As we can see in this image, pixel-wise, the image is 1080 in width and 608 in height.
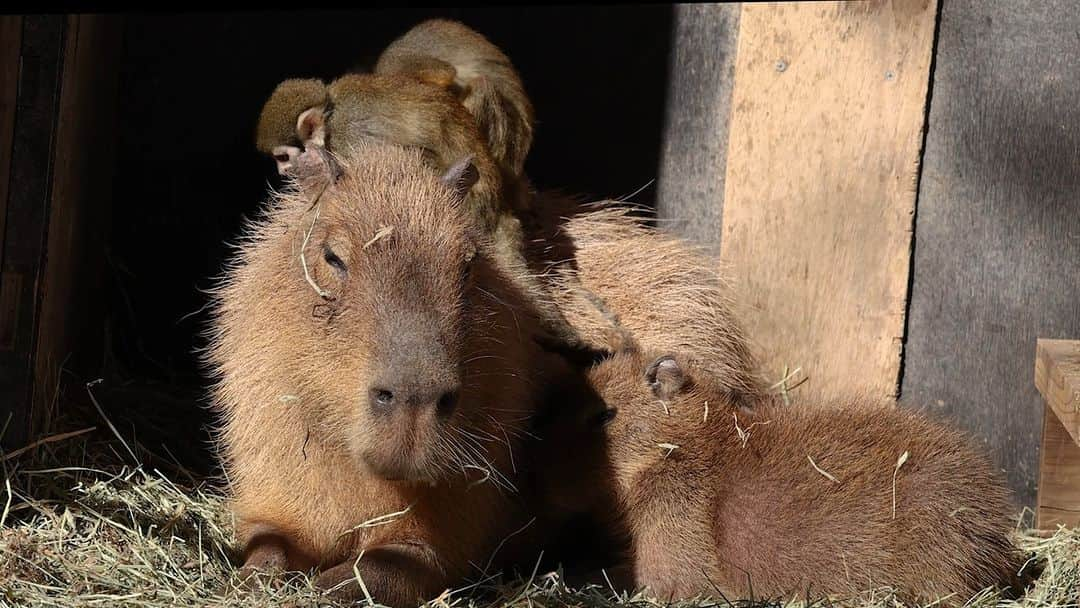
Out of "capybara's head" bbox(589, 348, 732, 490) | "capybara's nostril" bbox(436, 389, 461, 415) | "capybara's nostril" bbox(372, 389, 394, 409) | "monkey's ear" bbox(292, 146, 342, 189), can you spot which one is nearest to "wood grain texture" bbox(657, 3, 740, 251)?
"capybara's head" bbox(589, 348, 732, 490)

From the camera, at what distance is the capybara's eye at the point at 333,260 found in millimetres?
2977

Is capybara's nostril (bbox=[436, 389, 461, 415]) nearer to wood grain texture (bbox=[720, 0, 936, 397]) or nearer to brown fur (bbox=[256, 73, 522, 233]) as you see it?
brown fur (bbox=[256, 73, 522, 233])

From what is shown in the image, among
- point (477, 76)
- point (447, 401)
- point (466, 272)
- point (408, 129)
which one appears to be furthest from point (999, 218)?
point (447, 401)

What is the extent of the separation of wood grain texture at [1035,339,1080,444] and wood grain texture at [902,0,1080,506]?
0.41 meters

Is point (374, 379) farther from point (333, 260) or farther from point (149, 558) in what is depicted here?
point (149, 558)

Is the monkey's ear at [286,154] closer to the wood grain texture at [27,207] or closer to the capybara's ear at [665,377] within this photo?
the wood grain texture at [27,207]

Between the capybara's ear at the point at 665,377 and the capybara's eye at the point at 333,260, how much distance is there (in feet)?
3.28

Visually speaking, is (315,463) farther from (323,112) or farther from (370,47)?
(370,47)

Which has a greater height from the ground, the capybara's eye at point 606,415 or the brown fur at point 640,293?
the brown fur at point 640,293

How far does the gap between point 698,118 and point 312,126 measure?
5.02 feet

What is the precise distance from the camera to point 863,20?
4.34 meters

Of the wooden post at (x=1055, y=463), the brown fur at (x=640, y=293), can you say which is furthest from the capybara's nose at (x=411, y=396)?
the wooden post at (x=1055, y=463)

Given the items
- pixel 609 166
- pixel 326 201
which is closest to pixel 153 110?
pixel 609 166

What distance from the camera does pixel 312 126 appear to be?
3.93 m
